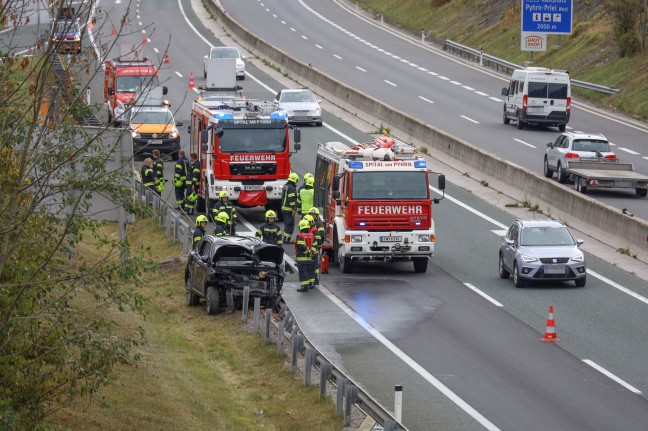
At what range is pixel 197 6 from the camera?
3713 inches

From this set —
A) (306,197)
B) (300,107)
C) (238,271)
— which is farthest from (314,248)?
(300,107)

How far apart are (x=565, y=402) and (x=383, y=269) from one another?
1121cm

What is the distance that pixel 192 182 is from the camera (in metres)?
35.9

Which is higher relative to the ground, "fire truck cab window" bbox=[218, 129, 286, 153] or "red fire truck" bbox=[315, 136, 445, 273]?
"fire truck cab window" bbox=[218, 129, 286, 153]

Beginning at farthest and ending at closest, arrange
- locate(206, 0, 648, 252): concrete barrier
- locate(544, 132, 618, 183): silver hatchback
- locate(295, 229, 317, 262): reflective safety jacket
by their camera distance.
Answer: locate(544, 132, 618, 183): silver hatchback, locate(206, 0, 648, 252): concrete barrier, locate(295, 229, 317, 262): reflective safety jacket

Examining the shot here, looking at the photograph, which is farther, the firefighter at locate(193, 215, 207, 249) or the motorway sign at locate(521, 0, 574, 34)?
the motorway sign at locate(521, 0, 574, 34)

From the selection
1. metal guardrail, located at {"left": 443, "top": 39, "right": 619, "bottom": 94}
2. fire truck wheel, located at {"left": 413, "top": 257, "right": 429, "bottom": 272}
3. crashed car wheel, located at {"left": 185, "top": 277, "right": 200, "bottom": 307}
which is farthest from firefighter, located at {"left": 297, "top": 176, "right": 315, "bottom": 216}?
metal guardrail, located at {"left": 443, "top": 39, "right": 619, "bottom": 94}

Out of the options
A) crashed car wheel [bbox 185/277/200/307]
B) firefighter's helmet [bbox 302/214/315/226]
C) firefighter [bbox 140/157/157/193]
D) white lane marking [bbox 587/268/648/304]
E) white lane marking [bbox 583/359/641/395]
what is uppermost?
firefighter's helmet [bbox 302/214/315/226]

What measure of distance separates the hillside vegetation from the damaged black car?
34.1 m

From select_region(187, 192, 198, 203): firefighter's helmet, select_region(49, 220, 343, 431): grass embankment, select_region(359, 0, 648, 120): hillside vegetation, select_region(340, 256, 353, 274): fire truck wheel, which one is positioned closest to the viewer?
select_region(49, 220, 343, 431): grass embankment

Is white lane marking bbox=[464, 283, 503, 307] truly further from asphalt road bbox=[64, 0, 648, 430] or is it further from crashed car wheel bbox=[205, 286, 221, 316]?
crashed car wheel bbox=[205, 286, 221, 316]

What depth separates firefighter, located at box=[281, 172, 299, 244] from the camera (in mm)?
31953

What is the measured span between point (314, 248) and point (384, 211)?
262 cm

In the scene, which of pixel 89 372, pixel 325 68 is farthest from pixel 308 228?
pixel 325 68
